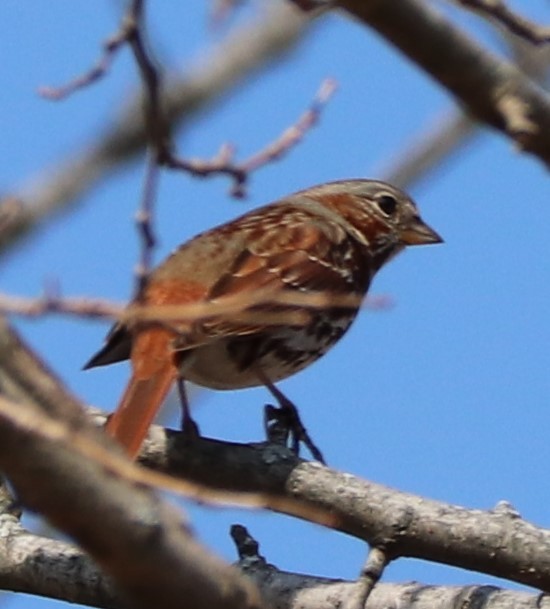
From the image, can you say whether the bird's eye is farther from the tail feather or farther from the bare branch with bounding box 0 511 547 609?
the bare branch with bounding box 0 511 547 609

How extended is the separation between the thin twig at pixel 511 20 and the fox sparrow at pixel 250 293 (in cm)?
194

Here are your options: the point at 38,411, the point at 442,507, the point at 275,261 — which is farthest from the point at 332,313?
the point at 38,411

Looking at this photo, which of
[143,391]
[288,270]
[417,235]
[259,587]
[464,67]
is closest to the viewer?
[464,67]

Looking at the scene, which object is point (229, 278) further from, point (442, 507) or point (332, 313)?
point (442, 507)

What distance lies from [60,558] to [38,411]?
2.15m

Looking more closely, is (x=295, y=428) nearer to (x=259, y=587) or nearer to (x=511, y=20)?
(x=259, y=587)

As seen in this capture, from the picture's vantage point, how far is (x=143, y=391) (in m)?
4.34

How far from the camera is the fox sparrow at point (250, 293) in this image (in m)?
4.46

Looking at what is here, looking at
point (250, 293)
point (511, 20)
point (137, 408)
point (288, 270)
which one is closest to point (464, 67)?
point (511, 20)

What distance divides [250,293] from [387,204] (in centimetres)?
199

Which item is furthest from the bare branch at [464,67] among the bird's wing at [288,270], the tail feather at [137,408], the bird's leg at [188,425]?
the bird's wing at [288,270]

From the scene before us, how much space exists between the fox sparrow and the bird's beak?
0.14 metres

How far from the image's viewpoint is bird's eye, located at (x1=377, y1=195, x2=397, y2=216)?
650cm

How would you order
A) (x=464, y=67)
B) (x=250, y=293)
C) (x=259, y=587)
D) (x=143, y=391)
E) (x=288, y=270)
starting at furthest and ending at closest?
(x=288, y=270) → (x=250, y=293) → (x=143, y=391) → (x=259, y=587) → (x=464, y=67)
